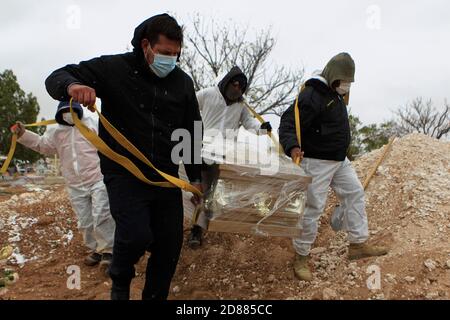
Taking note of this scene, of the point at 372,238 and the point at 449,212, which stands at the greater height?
the point at 449,212

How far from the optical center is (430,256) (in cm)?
321

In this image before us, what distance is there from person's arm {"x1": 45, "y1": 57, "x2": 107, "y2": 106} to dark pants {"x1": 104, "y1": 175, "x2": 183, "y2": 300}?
0.51 m

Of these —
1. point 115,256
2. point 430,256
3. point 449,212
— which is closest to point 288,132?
point 430,256

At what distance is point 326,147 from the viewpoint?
11.2ft

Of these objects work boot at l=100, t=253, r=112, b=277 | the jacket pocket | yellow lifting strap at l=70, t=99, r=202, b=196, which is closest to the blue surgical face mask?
yellow lifting strap at l=70, t=99, r=202, b=196

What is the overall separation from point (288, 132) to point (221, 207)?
0.89 m

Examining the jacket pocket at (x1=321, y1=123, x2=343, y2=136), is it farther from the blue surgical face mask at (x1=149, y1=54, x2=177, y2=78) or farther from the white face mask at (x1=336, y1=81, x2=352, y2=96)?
the blue surgical face mask at (x1=149, y1=54, x2=177, y2=78)

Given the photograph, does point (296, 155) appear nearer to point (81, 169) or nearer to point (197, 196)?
point (197, 196)

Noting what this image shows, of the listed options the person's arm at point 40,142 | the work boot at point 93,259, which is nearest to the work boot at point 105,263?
the work boot at point 93,259

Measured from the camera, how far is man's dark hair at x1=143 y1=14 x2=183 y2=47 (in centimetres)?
235

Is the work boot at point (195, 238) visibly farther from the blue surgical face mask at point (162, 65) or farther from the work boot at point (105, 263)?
the blue surgical face mask at point (162, 65)

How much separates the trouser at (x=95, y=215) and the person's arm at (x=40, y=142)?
0.42 m

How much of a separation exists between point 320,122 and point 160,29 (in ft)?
5.36

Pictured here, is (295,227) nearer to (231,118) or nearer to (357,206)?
(357,206)
